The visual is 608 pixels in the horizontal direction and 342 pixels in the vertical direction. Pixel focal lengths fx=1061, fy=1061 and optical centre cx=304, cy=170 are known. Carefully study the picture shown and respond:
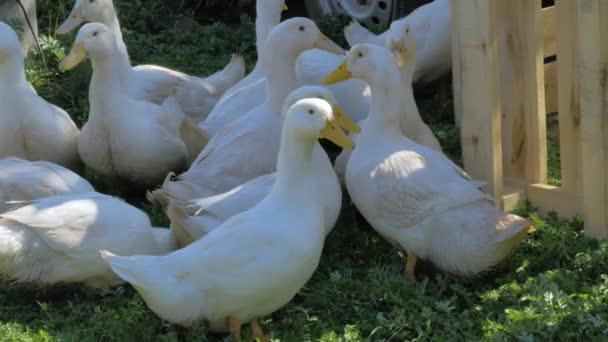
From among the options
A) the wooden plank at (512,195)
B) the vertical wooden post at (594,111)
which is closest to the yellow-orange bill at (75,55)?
the wooden plank at (512,195)

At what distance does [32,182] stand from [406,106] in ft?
6.10

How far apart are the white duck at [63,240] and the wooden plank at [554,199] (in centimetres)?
188

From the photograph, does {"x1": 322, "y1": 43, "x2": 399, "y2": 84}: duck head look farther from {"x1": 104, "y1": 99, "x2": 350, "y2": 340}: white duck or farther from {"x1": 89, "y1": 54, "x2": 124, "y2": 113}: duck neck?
{"x1": 89, "y1": 54, "x2": 124, "y2": 113}: duck neck

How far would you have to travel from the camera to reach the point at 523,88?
5.21 m

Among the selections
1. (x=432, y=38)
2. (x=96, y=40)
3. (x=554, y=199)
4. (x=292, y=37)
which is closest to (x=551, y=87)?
(x=432, y=38)

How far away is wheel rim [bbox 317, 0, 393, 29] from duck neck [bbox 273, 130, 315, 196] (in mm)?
3740

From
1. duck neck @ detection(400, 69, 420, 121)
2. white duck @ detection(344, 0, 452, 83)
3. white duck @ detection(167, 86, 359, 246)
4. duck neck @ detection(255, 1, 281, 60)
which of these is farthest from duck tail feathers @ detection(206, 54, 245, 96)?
white duck @ detection(167, 86, 359, 246)

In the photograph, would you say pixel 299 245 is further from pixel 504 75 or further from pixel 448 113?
pixel 448 113

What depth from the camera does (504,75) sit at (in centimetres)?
524

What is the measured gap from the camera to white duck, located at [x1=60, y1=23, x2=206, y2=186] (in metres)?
5.71

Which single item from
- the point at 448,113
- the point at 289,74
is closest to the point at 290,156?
the point at 289,74

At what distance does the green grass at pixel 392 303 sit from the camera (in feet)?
13.1

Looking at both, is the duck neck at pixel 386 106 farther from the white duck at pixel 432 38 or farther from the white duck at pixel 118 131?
the white duck at pixel 432 38

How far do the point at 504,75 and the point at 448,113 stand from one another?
1.47 metres
